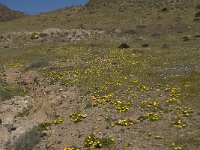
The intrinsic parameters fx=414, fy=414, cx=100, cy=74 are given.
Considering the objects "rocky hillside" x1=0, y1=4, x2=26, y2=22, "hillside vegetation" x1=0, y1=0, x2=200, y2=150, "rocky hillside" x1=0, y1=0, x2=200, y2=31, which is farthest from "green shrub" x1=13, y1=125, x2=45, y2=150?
"rocky hillside" x1=0, y1=4, x2=26, y2=22

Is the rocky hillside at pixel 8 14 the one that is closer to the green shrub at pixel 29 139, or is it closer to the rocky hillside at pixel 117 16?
the rocky hillside at pixel 117 16

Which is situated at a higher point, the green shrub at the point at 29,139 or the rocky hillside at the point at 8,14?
the rocky hillside at the point at 8,14

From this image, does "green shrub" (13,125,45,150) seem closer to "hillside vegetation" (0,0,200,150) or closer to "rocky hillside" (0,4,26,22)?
"hillside vegetation" (0,0,200,150)

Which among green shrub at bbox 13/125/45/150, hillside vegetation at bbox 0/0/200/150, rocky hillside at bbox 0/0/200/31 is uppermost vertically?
rocky hillside at bbox 0/0/200/31

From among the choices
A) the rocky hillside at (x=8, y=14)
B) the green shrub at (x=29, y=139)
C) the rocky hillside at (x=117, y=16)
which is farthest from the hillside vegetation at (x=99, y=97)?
the rocky hillside at (x=8, y=14)

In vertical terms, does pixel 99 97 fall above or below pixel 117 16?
below

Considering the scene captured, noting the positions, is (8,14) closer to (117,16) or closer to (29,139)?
(117,16)

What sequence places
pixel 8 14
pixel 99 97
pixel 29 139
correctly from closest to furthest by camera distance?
pixel 29 139 < pixel 99 97 < pixel 8 14

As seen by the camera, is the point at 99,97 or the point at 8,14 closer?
the point at 99,97

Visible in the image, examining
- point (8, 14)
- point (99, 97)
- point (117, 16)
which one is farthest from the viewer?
point (8, 14)

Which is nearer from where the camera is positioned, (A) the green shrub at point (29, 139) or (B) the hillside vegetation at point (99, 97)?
(B) the hillside vegetation at point (99, 97)

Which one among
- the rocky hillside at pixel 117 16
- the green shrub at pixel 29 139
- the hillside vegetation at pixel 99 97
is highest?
the rocky hillside at pixel 117 16

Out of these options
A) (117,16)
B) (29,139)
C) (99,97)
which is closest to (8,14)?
(117,16)

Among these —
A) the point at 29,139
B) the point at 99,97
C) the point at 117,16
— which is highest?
the point at 117,16
